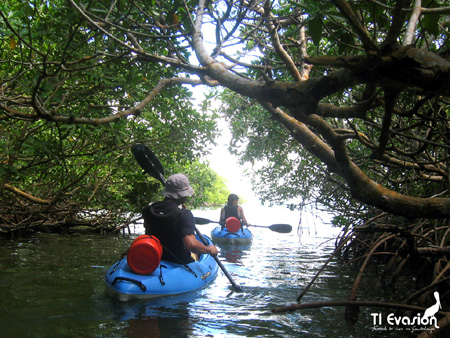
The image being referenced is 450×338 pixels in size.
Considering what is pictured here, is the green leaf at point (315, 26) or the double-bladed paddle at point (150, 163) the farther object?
the double-bladed paddle at point (150, 163)

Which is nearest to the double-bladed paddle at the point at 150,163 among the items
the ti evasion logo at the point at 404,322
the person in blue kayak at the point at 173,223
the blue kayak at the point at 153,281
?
the blue kayak at the point at 153,281

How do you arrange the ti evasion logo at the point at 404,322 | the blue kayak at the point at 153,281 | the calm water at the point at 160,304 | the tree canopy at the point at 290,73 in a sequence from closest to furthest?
the tree canopy at the point at 290,73 < the ti evasion logo at the point at 404,322 < the calm water at the point at 160,304 < the blue kayak at the point at 153,281

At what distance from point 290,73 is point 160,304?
8.49 ft

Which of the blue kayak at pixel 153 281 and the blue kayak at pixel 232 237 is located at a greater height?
the blue kayak at pixel 232 237

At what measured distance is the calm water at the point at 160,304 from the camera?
3133 millimetres

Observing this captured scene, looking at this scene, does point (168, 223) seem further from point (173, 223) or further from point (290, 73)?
point (290, 73)

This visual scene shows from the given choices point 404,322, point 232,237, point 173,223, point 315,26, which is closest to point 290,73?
point 315,26

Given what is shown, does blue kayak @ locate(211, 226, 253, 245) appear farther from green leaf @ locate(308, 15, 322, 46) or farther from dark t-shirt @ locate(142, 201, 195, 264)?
green leaf @ locate(308, 15, 322, 46)

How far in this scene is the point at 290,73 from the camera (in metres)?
3.71

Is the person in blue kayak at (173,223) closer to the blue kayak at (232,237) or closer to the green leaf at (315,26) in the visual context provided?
the green leaf at (315,26)

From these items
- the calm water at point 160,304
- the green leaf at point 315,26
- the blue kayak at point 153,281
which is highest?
the green leaf at point 315,26

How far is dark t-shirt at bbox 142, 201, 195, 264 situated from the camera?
13.6 feet

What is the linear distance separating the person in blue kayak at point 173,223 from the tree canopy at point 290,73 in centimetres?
109

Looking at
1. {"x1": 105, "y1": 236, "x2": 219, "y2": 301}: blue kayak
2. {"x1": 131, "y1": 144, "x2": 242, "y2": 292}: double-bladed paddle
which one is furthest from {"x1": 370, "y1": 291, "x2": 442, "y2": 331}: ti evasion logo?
{"x1": 105, "y1": 236, "x2": 219, "y2": 301}: blue kayak
